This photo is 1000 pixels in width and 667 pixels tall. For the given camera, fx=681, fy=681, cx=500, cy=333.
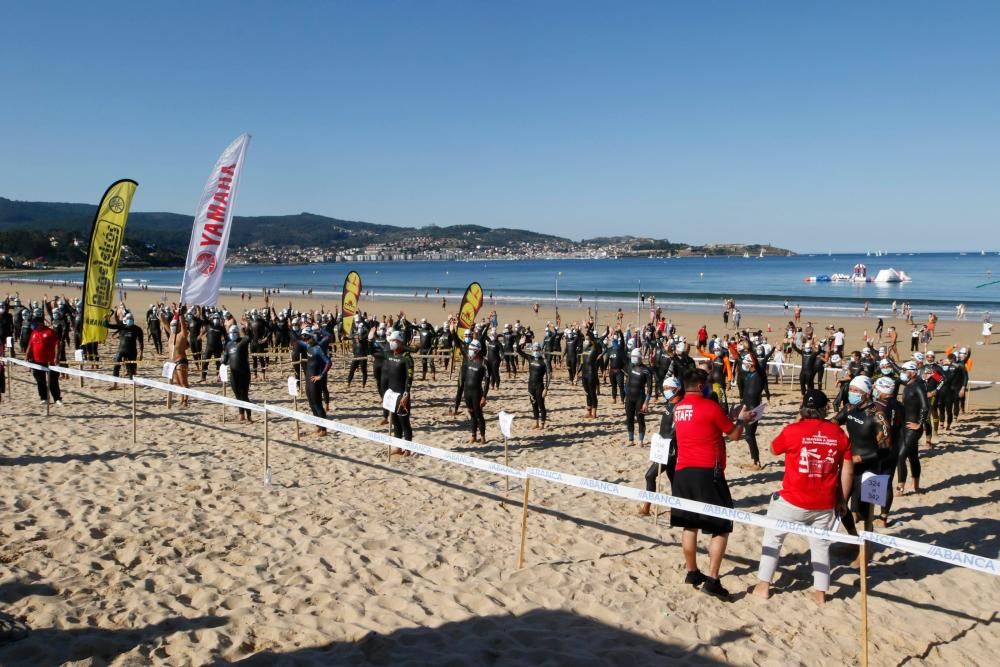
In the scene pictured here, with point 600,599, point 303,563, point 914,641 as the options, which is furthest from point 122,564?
point 914,641

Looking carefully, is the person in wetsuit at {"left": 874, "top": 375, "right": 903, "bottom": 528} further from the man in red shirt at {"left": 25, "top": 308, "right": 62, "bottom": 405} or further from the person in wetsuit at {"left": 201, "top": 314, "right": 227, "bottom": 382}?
the person in wetsuit at {"left": 201, "top": 314, "right": 227, "bottom": 382}

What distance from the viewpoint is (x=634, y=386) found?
11.2 meters

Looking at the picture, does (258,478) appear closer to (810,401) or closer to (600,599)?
(600,599)

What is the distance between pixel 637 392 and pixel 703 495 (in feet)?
19.6

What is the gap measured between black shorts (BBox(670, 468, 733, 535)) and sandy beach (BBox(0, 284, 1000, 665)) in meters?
0.64

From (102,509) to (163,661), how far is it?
3.33 m

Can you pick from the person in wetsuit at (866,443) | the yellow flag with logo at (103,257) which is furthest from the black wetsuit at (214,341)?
the person in wetsuit at (866,443)

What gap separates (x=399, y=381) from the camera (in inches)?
408

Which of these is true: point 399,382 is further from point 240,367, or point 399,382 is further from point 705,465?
point 705,465

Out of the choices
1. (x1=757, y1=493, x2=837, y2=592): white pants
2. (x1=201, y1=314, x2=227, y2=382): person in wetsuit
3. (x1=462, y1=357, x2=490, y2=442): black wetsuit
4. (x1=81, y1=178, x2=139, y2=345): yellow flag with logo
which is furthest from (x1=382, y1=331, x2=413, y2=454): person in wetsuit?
(x1=201, y1=314, x2=227, y2=382): person in wetsuit

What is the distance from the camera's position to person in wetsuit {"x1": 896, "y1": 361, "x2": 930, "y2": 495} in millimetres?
8727

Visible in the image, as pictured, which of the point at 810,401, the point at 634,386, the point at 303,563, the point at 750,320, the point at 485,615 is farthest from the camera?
the point at 750,320

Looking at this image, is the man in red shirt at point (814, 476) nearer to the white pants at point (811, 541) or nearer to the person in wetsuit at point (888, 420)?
the white pants at point (811, 541)

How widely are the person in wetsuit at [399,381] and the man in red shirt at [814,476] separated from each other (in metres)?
5.99
